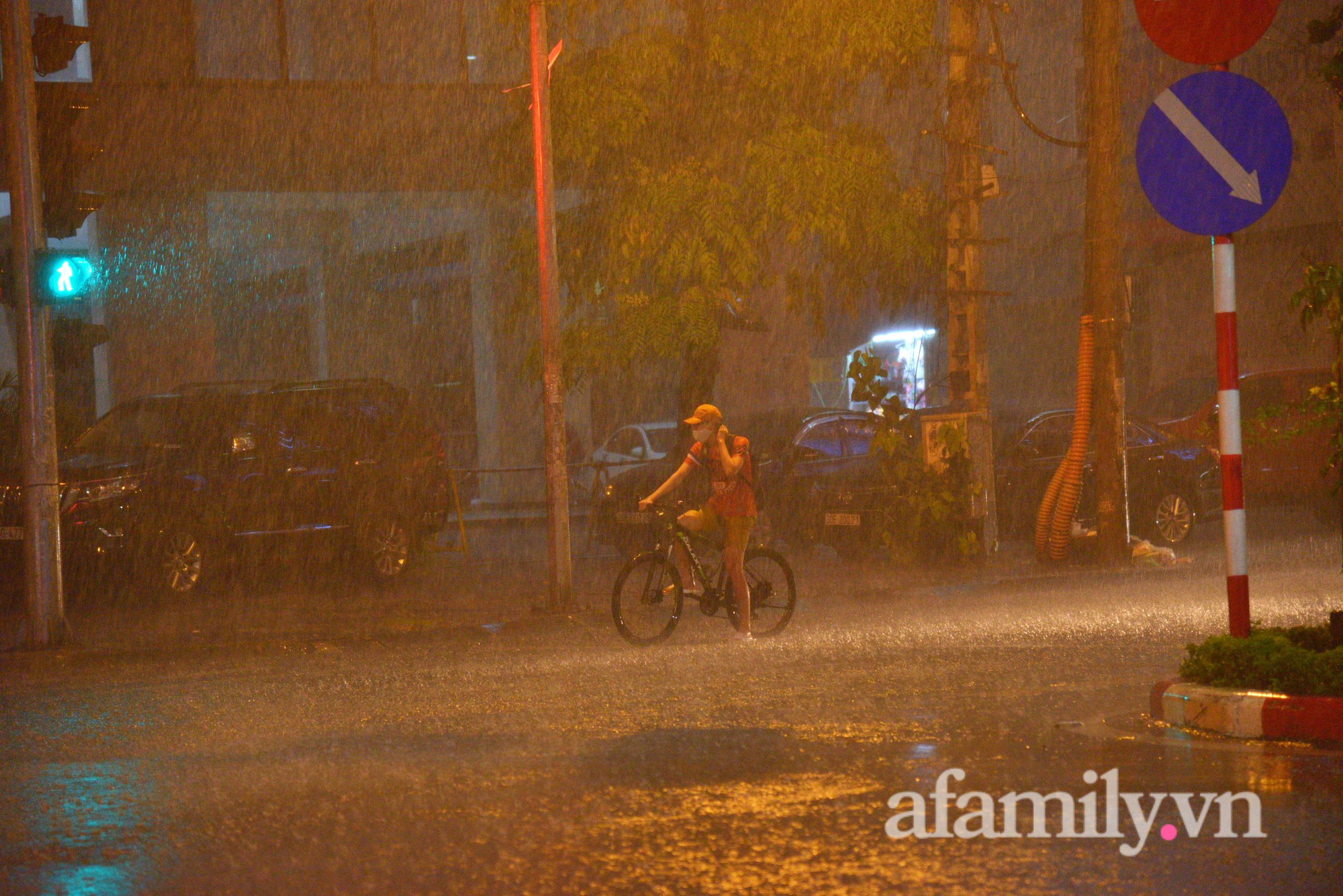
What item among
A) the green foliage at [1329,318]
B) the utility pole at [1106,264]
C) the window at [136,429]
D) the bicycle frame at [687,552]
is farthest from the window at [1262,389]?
the window at [136,429]

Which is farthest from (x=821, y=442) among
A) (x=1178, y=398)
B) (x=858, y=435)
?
(x=1178, y=398)

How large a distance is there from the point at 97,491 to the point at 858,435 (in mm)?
8534

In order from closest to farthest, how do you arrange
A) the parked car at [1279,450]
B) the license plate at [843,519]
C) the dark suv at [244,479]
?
the dark suv at [244,479] → the license plate at [843,519] → the parked car at [1279,450]

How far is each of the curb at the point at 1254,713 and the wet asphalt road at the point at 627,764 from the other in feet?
0.67

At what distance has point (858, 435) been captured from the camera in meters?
18.2

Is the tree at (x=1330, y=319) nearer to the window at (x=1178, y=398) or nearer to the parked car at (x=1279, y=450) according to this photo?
the parked car at (x=1279, y=450)

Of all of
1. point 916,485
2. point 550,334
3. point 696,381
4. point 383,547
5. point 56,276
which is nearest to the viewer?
point 56,276

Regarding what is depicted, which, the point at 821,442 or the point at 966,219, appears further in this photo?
the point at 821,442

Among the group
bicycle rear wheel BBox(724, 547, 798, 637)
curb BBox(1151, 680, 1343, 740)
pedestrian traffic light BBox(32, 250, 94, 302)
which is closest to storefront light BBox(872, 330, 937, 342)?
bicycle rear wheel BBox(724, 547, 798, 637)

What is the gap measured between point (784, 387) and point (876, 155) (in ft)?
35.7

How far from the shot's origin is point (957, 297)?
1661 centimetres

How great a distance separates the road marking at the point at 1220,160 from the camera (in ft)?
23.4

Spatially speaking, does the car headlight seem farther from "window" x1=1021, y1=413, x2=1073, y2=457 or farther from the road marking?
the road marking

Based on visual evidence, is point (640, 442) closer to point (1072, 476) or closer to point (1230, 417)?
point (1072, 476)
